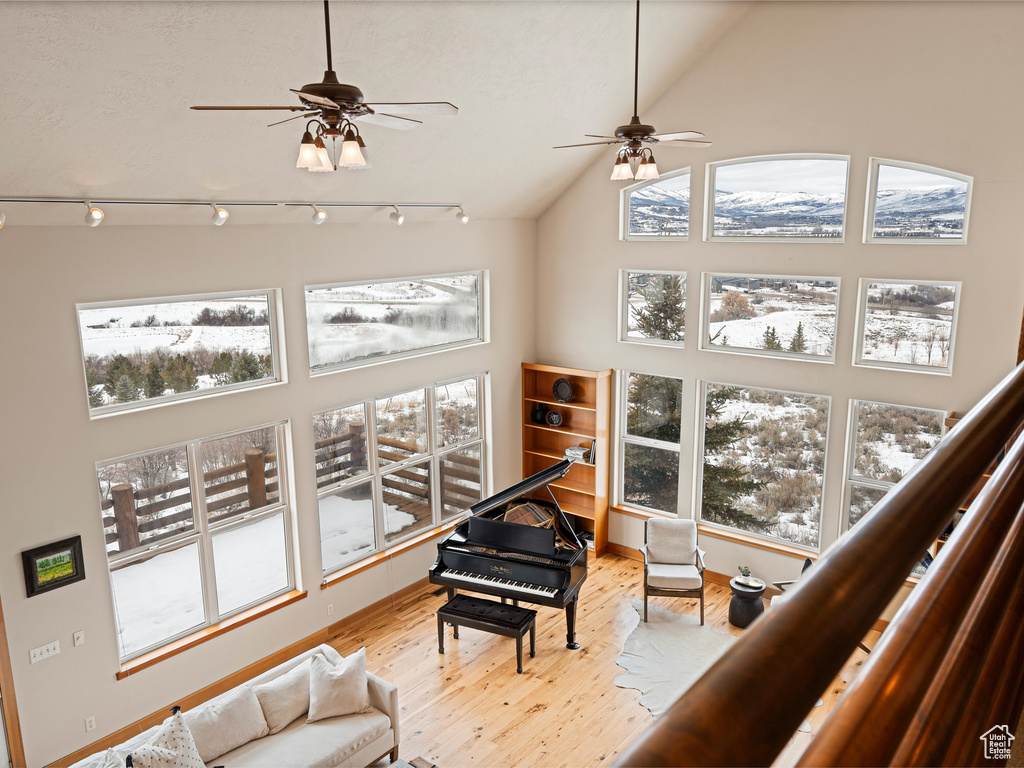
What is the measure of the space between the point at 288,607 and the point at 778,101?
21.9 ft

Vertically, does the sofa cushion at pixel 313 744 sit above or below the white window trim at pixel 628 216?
below

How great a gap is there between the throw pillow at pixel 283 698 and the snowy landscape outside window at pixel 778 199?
5.74 m

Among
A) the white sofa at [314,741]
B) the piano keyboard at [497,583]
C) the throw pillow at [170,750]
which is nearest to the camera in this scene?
the throw pillow at [170,750]


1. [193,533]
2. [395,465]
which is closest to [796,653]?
[193,533]

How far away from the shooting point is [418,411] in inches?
316

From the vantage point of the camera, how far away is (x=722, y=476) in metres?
8.07

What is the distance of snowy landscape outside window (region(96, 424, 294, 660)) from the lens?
5711 millimetres

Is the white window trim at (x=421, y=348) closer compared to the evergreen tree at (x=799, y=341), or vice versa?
the white window trim at (x=421, y=348)

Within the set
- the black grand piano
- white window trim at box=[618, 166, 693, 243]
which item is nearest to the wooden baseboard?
the black grand piano

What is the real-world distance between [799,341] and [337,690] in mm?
5376

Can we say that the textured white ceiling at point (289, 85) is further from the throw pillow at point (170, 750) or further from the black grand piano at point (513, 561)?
the throw pillow at point (170, 750)

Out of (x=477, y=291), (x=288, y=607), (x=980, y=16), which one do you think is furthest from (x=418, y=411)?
(x=980, y=16)

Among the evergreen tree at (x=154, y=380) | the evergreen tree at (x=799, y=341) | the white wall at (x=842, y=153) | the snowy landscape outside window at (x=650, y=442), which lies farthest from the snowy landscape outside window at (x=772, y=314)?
the evergreen tree at (x=154, y=380)

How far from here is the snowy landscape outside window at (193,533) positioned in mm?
5711
